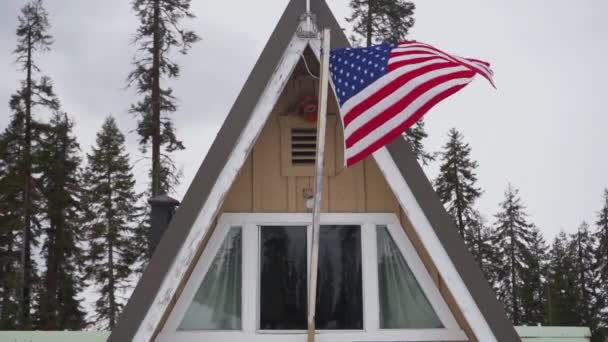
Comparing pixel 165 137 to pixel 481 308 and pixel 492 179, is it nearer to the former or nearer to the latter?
pixel 481 308

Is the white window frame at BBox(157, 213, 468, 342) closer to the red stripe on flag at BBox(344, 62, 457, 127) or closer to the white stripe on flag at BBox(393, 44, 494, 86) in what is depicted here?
the red stripe on flag at BBox(344, 62, 457, 127)

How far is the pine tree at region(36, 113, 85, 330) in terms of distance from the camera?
31.3 meters

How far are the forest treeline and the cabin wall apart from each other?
1605 cm

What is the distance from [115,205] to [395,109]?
31.1m

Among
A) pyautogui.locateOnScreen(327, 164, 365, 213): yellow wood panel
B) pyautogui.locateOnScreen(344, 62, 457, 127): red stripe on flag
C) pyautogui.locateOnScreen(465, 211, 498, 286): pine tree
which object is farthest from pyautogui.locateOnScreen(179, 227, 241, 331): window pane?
pyautogui.locateOnScreen(465, 211, 498, 286): pine tree

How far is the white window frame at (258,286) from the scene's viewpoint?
17.5ft

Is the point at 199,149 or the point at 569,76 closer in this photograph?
the point at 569,76

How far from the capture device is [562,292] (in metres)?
38.8

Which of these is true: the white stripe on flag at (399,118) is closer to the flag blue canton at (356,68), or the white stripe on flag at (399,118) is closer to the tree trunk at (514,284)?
the flag blue canton at (356,68)

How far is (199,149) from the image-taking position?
1200 inches

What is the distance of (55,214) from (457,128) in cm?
2164

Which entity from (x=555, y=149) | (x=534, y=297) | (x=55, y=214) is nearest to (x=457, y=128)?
(x=555, y=149)

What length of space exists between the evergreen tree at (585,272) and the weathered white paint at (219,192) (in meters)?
39.7

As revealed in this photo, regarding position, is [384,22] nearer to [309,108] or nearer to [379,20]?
[379,20]
